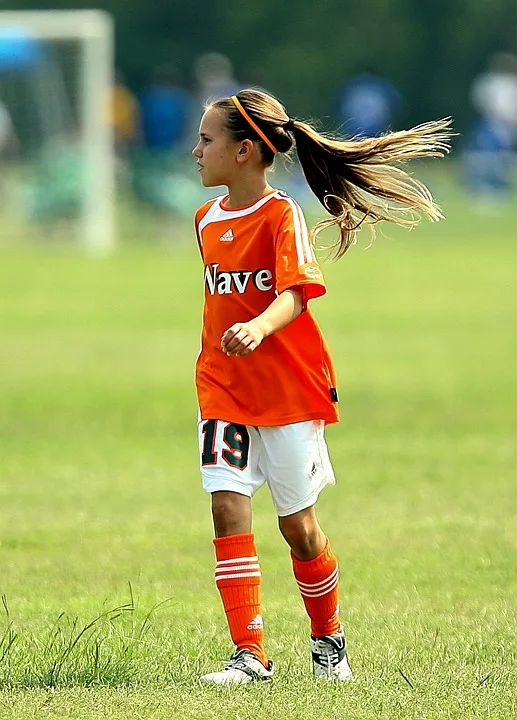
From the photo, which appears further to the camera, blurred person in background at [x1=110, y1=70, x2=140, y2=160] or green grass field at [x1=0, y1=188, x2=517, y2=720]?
blurred person in background at [x1=110, y1=70, x2=140, y2=160]

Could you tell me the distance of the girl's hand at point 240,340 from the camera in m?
4.44

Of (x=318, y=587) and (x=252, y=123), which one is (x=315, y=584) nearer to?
(x=318, y=587)

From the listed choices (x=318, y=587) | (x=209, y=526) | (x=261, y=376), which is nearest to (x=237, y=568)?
(x=318, y=587)

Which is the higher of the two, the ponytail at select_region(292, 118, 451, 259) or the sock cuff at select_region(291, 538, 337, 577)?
the ponytail at select_region(292, 118, 451, 259)

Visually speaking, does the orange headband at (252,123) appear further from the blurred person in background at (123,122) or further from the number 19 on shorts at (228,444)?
the blurred person in background at (123,122)

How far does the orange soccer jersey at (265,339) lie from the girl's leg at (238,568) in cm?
27

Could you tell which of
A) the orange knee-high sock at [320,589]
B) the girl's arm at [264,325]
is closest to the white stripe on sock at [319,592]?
the orange knee-high sock at [320,589]

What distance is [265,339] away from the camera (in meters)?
4.88

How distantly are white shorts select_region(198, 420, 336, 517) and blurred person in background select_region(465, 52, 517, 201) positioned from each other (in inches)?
1206

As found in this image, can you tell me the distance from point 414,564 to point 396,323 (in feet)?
32.8

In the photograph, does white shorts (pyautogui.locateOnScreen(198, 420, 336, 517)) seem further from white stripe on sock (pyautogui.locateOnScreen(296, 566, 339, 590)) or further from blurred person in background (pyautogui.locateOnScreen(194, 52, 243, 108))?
blurred person in background (pyautogui.locateOnScreen(194, 52, 243, 108))

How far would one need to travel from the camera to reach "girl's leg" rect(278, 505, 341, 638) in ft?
15.9

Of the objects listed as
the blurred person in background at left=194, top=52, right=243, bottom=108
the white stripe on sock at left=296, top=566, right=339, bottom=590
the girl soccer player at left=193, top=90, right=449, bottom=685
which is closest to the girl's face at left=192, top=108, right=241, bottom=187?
the girl soccer player at left=193, top=90, right=449, bottom=685

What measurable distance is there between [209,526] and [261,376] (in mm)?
2834
